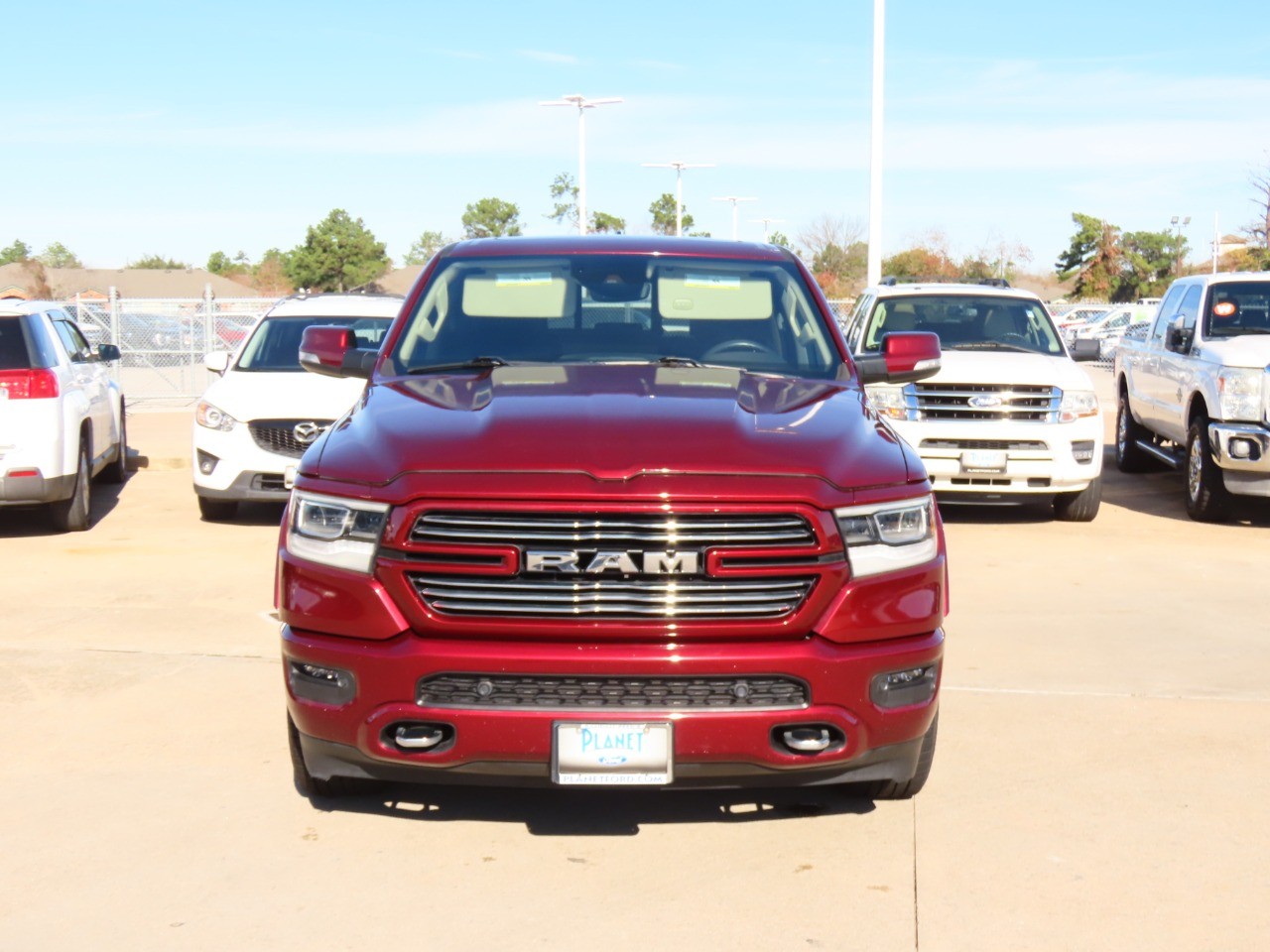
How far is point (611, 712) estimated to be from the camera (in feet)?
14.1

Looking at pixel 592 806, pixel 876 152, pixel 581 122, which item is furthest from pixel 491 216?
pixel 592 806

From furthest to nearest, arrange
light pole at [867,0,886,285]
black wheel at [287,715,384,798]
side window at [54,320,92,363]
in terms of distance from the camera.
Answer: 1. light pole at [867,0,886,285]
2. side window at [54,320,92,363]
3. black wheel at [287,715,384,798]

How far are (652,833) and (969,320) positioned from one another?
28.9 feet

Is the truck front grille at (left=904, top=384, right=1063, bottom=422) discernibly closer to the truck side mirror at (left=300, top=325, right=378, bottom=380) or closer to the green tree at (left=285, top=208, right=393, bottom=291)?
the truck side mirror at (left=300, top=325, right=378, bottom=380)

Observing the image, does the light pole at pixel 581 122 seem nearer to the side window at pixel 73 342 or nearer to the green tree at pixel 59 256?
the side window at pixel 73 342

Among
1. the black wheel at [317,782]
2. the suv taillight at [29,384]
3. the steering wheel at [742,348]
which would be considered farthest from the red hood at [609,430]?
the suv taillight at [29,384]

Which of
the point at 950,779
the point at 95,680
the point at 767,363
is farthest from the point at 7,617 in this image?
the point at 950,779

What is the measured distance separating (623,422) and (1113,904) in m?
1.98

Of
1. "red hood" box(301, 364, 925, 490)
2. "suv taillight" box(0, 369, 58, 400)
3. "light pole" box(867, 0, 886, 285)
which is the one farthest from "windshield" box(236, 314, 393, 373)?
"light pole" box(867, 0, 886, 285)

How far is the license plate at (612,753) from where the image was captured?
430 cm

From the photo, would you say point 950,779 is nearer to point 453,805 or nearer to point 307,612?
point 453,805

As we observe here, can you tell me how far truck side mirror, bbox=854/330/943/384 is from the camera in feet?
20.2

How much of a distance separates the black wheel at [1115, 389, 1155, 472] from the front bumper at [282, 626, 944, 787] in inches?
461

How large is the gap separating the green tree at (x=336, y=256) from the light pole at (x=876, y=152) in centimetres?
6678
